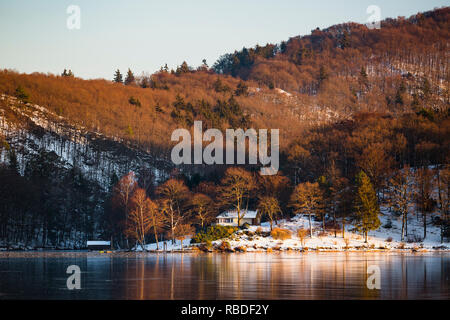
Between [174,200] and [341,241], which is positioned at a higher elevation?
[174,200]

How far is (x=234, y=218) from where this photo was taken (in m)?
87.2

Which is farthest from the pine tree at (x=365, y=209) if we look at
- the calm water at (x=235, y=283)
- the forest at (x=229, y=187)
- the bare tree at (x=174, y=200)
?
the calm water at (x=235, y=283)

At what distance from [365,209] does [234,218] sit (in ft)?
76.1

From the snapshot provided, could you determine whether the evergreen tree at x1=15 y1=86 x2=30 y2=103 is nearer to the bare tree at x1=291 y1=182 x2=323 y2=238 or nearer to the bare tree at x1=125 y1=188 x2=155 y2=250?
the bare tree at x1=125 y1=188 x2=155 y2=250

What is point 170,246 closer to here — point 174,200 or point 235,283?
point 174,200

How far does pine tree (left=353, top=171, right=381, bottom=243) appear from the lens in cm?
7294

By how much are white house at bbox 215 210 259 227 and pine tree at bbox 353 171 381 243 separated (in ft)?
60.1

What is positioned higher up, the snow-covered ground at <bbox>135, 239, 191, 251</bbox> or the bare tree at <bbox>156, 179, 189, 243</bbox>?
the bare tree at <bbox>156, 179, 189, 243</bbox>

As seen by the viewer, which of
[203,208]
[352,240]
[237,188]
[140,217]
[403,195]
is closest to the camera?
[352,240]

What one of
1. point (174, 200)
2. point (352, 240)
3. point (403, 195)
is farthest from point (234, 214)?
point (403, 195)

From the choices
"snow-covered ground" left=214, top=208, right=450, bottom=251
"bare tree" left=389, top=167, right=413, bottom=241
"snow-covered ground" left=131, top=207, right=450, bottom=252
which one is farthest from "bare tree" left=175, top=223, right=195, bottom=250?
"bare tree" left=389, top=167, right=413, bottom=241

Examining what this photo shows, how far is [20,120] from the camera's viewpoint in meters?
126

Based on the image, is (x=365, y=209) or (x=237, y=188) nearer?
(x=365, y=209)
